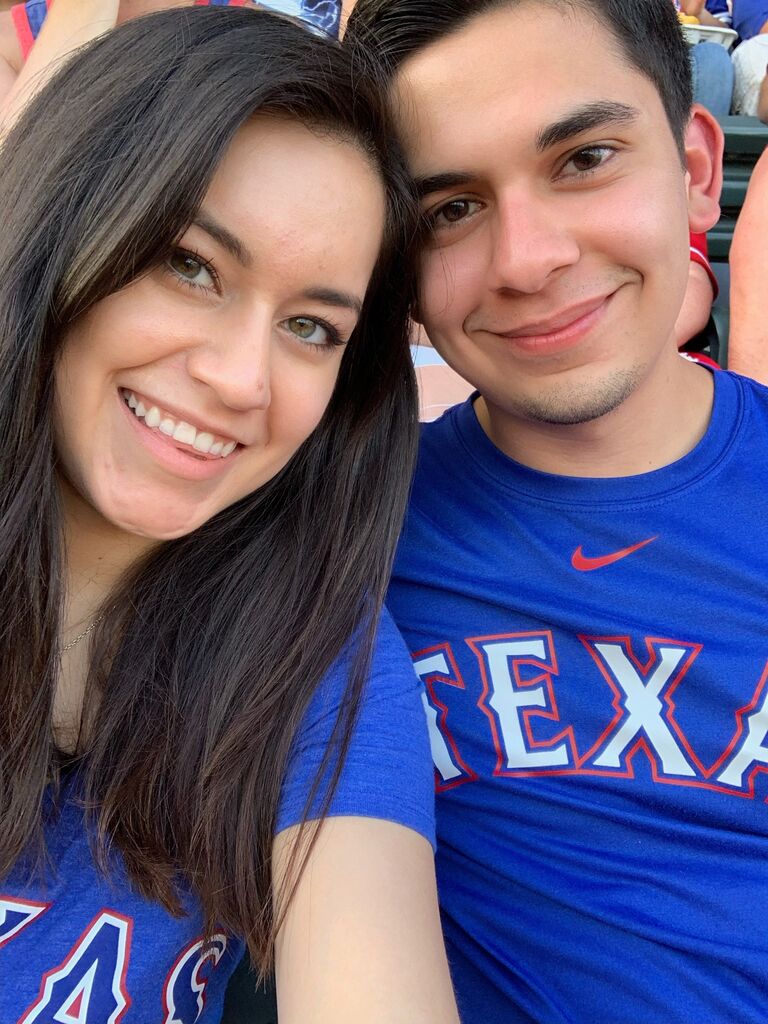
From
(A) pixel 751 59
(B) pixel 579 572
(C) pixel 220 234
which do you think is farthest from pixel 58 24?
(A) pixel 751 59

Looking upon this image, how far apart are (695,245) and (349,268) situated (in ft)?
4.76

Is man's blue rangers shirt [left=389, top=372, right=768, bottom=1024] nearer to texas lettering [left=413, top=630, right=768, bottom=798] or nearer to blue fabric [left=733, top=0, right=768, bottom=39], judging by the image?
texas lettering [left=413, top=630, right=768, bottom=798]

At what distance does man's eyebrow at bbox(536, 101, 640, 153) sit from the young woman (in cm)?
22

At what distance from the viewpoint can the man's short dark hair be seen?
4.53ft

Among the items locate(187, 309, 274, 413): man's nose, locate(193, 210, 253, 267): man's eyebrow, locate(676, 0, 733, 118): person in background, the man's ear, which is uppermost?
locate(676, 0, 733, 118): person in background

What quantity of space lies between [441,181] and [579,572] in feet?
2.03

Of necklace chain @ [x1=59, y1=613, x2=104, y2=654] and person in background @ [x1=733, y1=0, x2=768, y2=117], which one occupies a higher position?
person in background @ [x1=733, y1=0, x2=768, y2=117]

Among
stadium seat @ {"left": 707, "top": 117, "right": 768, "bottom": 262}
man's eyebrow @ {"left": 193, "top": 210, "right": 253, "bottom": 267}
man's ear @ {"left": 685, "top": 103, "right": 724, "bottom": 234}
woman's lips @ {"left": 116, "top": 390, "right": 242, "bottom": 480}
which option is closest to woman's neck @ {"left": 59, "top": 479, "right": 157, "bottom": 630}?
woman's lips @ {"left": 116, "top": 390, "right": 242, "bottom": 480}

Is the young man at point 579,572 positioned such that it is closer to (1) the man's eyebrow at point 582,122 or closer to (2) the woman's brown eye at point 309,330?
(1) the man's eyebrow at point 582,122

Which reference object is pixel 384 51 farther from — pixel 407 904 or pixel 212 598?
pixel 407 904

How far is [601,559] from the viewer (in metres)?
1.39

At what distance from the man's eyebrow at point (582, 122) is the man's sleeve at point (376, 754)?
76 centimetres

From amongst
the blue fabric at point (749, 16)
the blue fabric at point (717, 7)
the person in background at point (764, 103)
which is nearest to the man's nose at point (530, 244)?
the person in background at point (764, 103)

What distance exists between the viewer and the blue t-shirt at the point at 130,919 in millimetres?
1082
